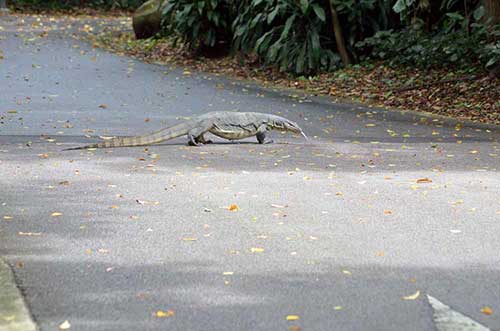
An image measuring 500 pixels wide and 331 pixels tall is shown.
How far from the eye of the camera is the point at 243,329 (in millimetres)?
5422

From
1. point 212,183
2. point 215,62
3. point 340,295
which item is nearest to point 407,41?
point 215,62

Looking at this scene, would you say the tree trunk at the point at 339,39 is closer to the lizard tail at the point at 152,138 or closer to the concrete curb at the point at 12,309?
the lizard tail at the point at 152,138

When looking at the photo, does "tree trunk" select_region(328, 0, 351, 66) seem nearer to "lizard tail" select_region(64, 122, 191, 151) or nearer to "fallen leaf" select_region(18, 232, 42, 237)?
"lizard tail" select_region(64, 122, 191, 151)

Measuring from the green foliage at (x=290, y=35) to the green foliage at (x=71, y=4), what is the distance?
65.4ft

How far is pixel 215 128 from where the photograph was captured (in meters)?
13.2

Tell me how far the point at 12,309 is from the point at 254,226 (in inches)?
111

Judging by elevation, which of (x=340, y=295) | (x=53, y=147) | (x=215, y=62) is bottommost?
(x=215, y=62)

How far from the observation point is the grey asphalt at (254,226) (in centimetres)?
586

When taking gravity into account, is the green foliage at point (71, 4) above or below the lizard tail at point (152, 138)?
below

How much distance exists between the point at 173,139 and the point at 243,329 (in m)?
9.17

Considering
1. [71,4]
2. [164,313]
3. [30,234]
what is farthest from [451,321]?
[71,4]

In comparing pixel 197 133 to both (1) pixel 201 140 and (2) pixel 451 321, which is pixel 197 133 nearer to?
(1) pixel 201 140

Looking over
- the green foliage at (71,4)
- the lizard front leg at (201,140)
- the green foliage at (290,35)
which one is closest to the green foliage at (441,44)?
the green foliage at (290,35)

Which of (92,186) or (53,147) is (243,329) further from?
(53,147)
